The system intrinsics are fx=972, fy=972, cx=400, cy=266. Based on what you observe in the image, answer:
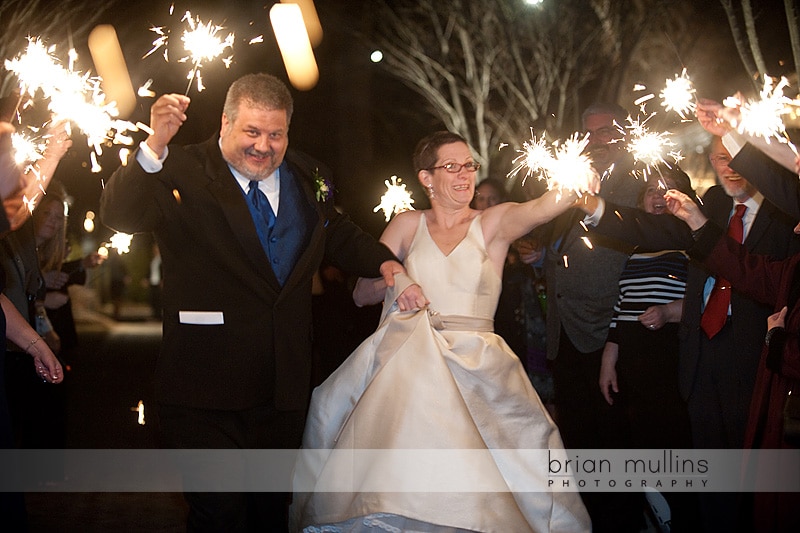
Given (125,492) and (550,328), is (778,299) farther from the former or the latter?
(125,492)

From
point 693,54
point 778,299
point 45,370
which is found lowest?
point 45,370

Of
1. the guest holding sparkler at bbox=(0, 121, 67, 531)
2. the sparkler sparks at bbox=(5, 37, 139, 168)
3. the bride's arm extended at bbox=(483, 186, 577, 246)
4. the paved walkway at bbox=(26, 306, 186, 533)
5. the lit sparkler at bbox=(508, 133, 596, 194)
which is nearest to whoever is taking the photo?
the guest holding sparkler at bbox=(0, 121, 67, 531)

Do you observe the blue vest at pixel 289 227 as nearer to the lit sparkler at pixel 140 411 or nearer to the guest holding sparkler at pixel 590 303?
the guest holding sparkler at pixel 590 303

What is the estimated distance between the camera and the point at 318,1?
22.1 m

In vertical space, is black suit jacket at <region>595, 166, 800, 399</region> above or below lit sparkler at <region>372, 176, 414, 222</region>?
below

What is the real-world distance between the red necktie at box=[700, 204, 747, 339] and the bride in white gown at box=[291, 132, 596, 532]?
4.13 feet

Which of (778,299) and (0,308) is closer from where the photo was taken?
(0,308)

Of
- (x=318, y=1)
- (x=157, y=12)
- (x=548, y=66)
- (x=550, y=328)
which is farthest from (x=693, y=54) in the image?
(x=550, y=328)

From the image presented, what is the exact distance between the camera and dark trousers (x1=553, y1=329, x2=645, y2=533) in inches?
244

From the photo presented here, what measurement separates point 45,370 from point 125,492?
2.46 meters

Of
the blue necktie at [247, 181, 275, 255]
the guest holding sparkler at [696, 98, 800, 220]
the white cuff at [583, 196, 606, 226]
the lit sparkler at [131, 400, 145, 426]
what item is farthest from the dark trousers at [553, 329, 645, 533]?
the lit sparkler at [131, 400, 145, 426]

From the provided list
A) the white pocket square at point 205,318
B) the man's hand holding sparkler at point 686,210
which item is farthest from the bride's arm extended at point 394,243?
the man's hand holding sparkler at point 686,210

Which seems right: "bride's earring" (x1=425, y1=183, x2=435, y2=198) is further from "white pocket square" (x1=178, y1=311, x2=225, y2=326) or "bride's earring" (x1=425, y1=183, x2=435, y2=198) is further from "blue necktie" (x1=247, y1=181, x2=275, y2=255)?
"white pocket square" (x1=178, y1=311, x2=225, y2=326)

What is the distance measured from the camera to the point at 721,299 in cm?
589
